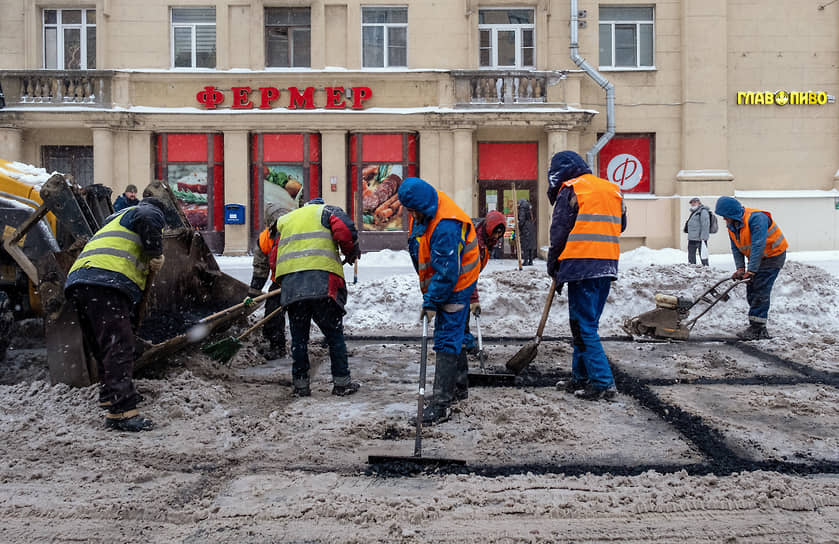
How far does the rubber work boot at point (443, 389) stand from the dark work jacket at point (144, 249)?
2.12 m

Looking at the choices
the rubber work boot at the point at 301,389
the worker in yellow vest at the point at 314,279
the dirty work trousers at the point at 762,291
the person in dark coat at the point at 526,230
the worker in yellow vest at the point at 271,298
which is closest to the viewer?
the worker in yellow vest at the point at 314,279

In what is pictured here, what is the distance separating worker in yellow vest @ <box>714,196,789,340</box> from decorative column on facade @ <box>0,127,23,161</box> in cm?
1707

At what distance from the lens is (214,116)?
60.7 ft

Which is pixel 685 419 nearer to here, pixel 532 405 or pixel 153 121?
pixel 532 405

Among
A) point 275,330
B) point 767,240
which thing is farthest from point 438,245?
point 767,240

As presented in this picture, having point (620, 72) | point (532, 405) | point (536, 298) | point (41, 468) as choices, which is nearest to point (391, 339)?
point (536, 298)

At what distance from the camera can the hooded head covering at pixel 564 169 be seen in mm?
5965

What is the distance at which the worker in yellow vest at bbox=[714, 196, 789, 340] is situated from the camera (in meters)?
8.27

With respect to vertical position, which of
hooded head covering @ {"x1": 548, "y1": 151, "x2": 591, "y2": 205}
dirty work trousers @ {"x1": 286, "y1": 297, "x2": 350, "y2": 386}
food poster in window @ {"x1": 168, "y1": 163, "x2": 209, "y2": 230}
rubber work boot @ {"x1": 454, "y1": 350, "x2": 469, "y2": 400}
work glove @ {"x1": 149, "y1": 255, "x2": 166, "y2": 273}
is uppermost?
food poster in window @ {"x1": 168, "y1": 163, "x2": 209, "y2": 230}

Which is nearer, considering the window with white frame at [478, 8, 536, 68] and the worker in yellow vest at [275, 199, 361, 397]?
the worker in yellow vest at [275, 199, 361, 397]

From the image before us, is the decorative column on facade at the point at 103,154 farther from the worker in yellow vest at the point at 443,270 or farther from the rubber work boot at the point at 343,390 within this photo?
the worker in yellow vest at the point at 443,270

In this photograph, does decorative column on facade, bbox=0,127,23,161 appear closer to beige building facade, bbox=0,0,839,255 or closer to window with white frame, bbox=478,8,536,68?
beige building facade, bbox=0,0,839,255

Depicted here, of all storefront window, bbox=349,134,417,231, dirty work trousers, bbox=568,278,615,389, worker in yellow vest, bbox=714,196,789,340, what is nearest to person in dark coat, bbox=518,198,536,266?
storefront window, bbox=349,134,417,231

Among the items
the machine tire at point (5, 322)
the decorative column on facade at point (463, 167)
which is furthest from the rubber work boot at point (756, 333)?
the decorative column on facade at point (463, 167)
